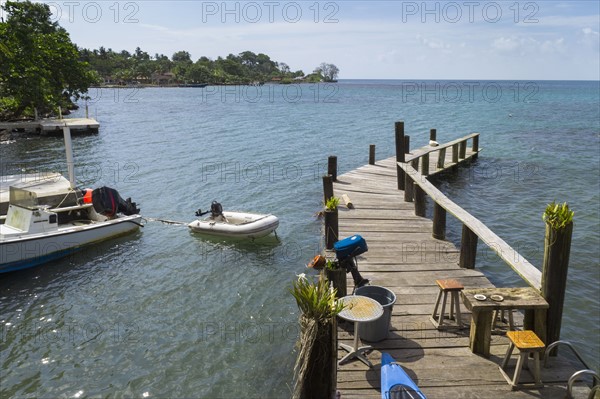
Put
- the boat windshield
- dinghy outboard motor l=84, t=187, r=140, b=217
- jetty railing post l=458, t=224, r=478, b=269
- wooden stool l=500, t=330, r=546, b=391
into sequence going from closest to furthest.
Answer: wooden stool l=500, t=330, r=546, b=391, jetty railing post l=458, t=224, r=478, b=269, the boat windshield, dinghy outboard motor l=84, t=187, r=140, b=217

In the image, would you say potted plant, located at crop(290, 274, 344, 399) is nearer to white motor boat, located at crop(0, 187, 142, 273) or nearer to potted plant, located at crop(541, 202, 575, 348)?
potted plant, located at crop(541, 202, 575, 348)

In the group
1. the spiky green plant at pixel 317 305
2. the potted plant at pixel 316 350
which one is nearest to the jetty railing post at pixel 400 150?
the spiky green plant at pixel 317 305

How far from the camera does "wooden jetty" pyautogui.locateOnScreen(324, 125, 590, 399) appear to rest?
5.61 meters

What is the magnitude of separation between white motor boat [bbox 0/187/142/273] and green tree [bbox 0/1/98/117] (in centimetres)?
1308

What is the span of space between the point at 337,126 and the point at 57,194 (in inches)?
1434

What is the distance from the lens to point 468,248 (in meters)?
9.17

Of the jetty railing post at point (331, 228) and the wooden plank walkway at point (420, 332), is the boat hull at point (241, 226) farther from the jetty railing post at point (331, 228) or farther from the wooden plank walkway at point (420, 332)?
the jetty railing post at point (331, 228)

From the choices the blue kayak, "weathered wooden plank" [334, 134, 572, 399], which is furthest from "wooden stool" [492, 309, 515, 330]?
the blue kayak

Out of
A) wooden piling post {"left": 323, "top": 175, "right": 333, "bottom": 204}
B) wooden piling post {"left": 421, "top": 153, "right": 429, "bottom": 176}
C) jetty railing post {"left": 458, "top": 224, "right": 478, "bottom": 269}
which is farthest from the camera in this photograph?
wooden piling post {"left": 421, "top": 153, "right": 429, "bottom": 176}

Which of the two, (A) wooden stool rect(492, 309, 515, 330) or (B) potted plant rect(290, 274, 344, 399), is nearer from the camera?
(B) potted plant rect(290, 274, 344, 399)

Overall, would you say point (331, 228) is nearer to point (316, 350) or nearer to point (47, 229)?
point (316, 350)

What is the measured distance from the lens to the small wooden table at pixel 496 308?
5.77m

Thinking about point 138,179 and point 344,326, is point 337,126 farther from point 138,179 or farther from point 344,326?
point 344,326

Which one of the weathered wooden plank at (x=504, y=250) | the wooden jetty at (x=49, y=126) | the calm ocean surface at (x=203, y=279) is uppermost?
the wooden jetty at (x=49, y=126)
